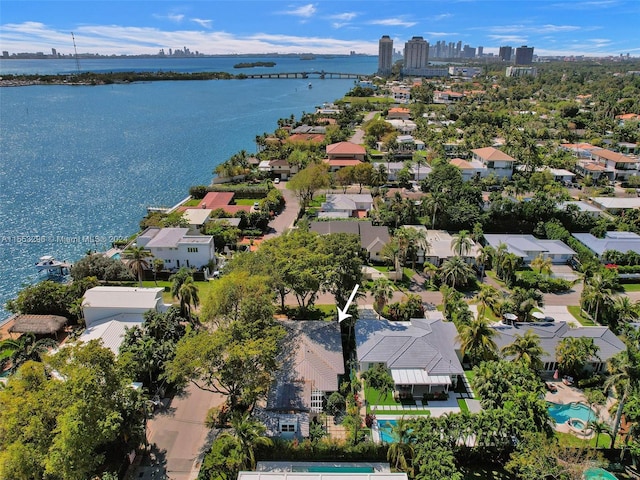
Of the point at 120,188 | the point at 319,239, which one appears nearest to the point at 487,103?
the point at 120,188

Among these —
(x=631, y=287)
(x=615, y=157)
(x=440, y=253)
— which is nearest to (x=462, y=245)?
(x=440, y=253)

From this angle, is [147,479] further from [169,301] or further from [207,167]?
[207,167]

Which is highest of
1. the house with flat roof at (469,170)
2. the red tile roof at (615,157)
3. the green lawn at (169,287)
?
the red tile roof at (615,157)

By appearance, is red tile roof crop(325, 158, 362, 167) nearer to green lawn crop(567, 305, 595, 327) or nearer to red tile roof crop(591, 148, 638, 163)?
red tile roof crop(591, 148, 638, 163)

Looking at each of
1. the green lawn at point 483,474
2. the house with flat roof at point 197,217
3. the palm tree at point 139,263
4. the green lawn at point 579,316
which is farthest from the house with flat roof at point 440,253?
the palm tree at point 139,263

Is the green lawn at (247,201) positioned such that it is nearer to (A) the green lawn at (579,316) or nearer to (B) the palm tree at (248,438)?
(A) the green lawn at (579,316)
